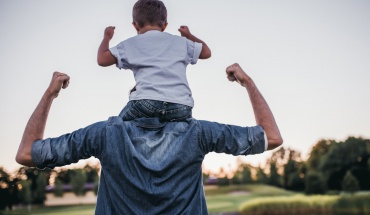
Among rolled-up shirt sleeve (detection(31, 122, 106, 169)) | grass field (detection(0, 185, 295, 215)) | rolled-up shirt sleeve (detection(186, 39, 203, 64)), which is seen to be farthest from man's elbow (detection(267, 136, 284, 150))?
grass field (detection(0, 185, 295, 215))

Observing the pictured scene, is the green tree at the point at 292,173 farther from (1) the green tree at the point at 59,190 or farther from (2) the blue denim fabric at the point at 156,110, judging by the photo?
(2) the blue denim fabric at the point at 156,110

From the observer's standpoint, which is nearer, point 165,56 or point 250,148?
point 250,148

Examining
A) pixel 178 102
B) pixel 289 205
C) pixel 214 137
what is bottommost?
pixel 289 205

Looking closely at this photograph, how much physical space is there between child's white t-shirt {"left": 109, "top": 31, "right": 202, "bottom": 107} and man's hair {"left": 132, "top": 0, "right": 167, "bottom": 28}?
0.06m

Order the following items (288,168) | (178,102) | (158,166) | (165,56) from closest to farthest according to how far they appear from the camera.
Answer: (158,166) → (178,102) → (165,56) → (288,168)

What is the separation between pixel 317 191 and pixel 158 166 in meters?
62.7

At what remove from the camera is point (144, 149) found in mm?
1680

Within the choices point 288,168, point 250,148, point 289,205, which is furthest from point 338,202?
point 250,148

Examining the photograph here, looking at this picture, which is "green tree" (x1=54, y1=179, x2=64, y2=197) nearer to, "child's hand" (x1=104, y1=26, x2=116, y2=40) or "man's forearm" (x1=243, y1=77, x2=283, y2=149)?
"child's hand" (x1=104, y1=26, x2=116, y2=40)

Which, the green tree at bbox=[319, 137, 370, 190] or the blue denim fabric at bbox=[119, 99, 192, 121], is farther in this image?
the green tree at bbox=[319, 137, 370, 190]

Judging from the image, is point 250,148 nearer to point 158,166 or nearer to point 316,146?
point 158,166

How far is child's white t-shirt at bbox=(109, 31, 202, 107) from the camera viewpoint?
5.92 ft

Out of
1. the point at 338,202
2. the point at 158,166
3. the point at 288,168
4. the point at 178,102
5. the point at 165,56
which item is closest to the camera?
the point at 158,166

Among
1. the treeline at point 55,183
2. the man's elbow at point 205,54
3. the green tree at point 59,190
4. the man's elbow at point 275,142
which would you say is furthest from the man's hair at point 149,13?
the green tree at point 59,190
